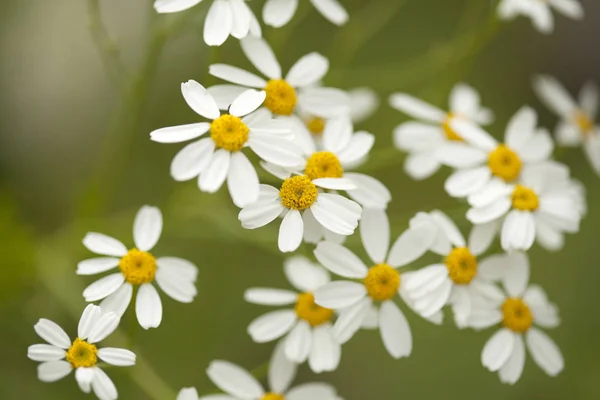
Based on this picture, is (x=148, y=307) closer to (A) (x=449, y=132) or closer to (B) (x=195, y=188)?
(B) (x=195, y=188)

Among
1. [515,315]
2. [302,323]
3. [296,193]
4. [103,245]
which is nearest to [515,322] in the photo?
[515,315]

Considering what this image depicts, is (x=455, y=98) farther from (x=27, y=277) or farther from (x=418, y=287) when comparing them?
(x=27, y=277)

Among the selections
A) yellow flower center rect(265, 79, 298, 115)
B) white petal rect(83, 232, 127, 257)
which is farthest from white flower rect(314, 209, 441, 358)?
white petal rect(83, 232, 127, 257)

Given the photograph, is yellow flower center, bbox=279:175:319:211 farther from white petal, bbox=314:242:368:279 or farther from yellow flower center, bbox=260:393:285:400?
yellow flower center, bbox=260:393:285:400

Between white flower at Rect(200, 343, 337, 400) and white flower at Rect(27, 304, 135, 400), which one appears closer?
white flower at Rect(27, 304, 135, 400)

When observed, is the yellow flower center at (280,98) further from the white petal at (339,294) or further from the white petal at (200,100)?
the white petal at (339,294)

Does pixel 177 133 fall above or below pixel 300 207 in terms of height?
above

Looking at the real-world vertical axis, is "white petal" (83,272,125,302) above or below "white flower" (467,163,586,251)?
above
